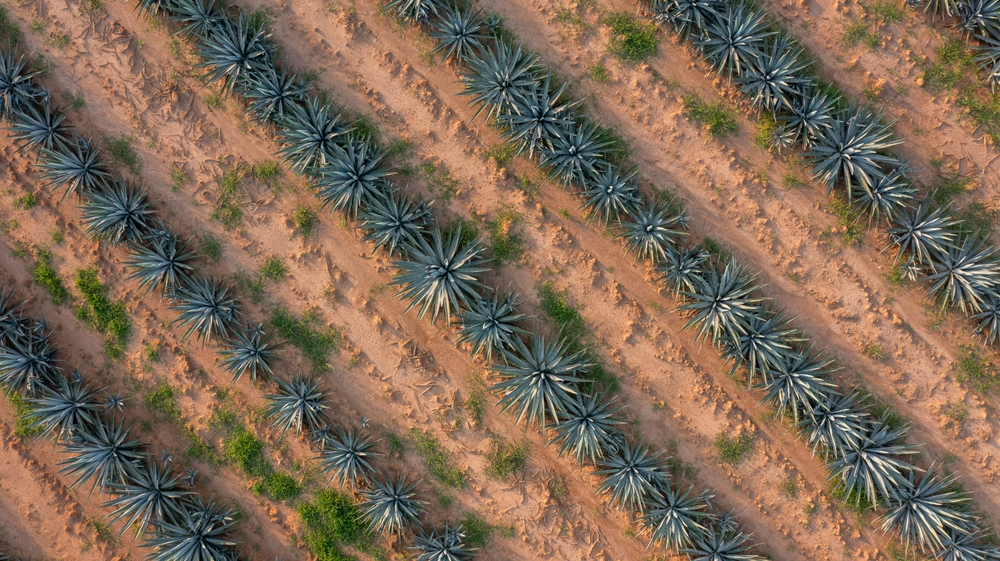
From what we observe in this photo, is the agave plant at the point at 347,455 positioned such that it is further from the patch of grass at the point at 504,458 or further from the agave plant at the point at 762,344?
the agave plant at the point at 762,344

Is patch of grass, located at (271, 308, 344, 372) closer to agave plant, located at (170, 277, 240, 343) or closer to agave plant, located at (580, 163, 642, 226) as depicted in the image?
agave plant, located at (170, 277, 240, 343)

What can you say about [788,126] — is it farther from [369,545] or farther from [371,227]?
[369,545]

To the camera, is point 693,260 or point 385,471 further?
point 385,471

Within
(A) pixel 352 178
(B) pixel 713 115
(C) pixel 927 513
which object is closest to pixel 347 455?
(A) pixel 352 178

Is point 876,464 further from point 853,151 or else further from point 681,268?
point 853,151

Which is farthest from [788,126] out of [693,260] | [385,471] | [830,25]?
[385,471]

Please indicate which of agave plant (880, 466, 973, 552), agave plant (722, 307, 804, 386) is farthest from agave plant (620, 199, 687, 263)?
agave plant (880, 466, 973, 552)

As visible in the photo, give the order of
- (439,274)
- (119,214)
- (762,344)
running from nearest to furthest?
1. (439,274)
2. (762,344)
3. (119,214)
